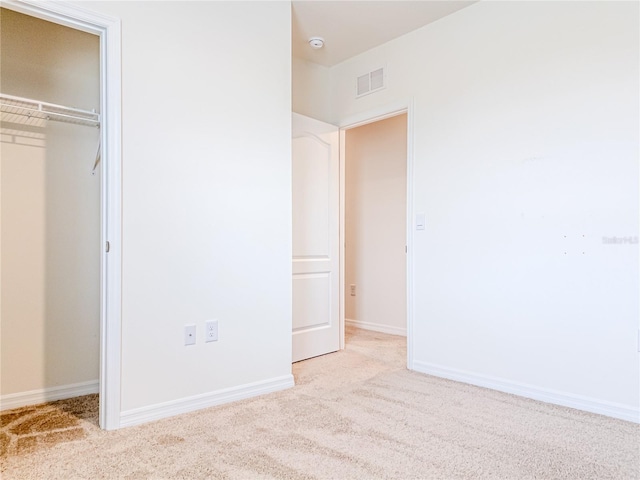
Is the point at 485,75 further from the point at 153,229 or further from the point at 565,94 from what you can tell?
the point at 153,229

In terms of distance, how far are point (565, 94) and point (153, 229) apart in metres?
2.46

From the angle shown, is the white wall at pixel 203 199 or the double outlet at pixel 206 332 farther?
the double outlet at pixel 206 332

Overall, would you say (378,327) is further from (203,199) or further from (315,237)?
(203,199)

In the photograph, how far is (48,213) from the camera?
8.11ft

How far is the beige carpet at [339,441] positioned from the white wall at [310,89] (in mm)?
2380

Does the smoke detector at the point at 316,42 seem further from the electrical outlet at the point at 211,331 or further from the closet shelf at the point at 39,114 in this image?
the electrical outlet at the point at 211,331

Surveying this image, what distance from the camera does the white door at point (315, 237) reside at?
11.1 feet

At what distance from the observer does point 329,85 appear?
3861 mm

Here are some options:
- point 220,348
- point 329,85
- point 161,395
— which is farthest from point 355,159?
point 161,395

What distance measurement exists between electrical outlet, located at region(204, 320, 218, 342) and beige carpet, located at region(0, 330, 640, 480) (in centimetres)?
39

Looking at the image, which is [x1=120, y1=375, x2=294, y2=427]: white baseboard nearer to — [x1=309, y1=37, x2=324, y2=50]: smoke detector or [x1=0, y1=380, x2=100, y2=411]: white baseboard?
[x1=0, y1=380, x2=100, y2=411]: white baseboard

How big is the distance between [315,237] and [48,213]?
1.90 meters

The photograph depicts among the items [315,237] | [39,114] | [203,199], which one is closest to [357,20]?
[315,237]

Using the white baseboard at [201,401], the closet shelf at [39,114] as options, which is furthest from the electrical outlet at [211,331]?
the closet shelf at [39,114]
